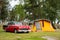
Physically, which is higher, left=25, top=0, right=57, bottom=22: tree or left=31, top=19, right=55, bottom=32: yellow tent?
left=25, top=0, right=57, bottom=22: tree

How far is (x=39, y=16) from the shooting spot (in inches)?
2099

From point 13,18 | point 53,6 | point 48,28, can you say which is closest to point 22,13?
point 53,6

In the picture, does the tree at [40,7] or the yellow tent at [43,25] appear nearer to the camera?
the yellow tent at [43,25]

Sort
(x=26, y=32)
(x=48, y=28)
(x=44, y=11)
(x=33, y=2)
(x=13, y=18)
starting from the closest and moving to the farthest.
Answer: (x=26, y=32) < (x=48, y=28) < (x=33, y=2) < (x=44, y=11) < (x=13, y=18)

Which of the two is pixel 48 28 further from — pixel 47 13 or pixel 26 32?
pixel 47 13

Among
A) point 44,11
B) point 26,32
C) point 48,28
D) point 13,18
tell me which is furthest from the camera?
point 13,18

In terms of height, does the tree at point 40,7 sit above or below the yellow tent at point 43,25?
above

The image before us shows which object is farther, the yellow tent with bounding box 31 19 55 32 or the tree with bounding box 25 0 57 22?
the tree with bounding box 25 0 57 22

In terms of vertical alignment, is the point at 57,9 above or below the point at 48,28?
above

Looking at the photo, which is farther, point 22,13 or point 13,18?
point 13,18

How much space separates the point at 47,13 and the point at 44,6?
441cm

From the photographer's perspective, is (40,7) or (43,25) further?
(40,7)

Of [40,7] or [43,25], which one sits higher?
[40,7]

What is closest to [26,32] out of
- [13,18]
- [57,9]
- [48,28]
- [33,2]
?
[48,28]
